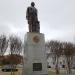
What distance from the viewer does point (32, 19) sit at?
56.3ft

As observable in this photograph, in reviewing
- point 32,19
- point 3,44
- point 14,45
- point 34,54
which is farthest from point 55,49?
point 34,54

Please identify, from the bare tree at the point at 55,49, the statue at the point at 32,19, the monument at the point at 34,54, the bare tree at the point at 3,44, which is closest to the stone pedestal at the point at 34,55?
the monument at the point at 34,54

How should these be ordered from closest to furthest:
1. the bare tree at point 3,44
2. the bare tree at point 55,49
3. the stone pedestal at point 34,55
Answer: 1. the stone pedestal at point 34,55
2. the bare tree at point 55,49
3. the bare tree at point 3,44

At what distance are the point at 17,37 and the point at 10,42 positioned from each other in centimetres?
269

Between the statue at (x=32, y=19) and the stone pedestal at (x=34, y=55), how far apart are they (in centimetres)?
63

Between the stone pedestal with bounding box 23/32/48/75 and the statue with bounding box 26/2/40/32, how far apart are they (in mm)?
630

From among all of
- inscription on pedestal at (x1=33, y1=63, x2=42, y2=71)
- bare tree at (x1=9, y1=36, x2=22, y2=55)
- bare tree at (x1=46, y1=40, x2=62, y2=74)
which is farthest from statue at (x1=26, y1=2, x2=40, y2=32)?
bare tree at (x1=9, y1=36, x2=22, y2=55)

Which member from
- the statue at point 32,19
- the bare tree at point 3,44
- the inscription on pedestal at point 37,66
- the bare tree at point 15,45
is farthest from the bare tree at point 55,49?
the inscription on pedestal at point 37,66

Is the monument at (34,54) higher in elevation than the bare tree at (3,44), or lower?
lower

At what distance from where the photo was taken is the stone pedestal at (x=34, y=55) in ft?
51.8

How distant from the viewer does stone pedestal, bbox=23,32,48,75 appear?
51.8 feet

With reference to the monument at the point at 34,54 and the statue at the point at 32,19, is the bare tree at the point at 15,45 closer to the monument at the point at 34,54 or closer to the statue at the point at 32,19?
the statue at the point at 32,19

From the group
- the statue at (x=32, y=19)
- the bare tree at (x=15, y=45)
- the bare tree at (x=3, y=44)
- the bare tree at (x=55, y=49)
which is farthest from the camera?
the bare tree at (x=15, y=45)

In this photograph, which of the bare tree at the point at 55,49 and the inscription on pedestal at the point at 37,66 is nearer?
the inscription on pedestal at the point at 37,66
